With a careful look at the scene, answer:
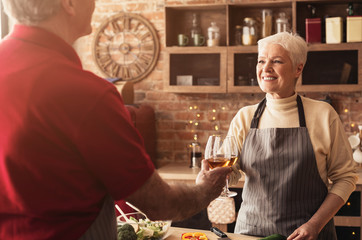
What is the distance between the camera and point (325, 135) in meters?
1.77

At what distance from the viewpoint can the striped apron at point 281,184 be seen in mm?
1738

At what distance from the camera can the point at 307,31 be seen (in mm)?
3326

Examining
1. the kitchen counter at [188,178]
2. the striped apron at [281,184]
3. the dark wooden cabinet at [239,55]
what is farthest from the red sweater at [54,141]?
the dark wooden cabinet at [239,55]

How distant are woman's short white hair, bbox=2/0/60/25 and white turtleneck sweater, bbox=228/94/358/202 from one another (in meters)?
1.23

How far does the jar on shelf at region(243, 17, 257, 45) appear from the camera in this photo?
3428 mm

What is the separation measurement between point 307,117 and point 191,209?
967 mm

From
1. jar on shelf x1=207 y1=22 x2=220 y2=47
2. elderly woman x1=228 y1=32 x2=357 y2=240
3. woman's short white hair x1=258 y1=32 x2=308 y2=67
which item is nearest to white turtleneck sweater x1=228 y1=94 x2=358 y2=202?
elderly woman x1=228 y1=32 x2=357 y2=240

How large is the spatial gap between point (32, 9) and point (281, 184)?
4.14 ft

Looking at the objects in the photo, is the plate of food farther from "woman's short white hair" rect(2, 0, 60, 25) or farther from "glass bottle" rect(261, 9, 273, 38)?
"glass bottle" rect(261, 9, 273, 38)

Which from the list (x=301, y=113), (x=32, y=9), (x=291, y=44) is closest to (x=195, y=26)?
(x=291, y=44)

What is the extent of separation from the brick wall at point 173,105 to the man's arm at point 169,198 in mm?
2613

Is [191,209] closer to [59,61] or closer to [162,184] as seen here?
[162,184]

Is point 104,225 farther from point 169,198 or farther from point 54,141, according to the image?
point 54,141

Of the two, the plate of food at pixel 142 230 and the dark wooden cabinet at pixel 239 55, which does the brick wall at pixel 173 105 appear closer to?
the dark wooden cabinet at pixel 239 55
